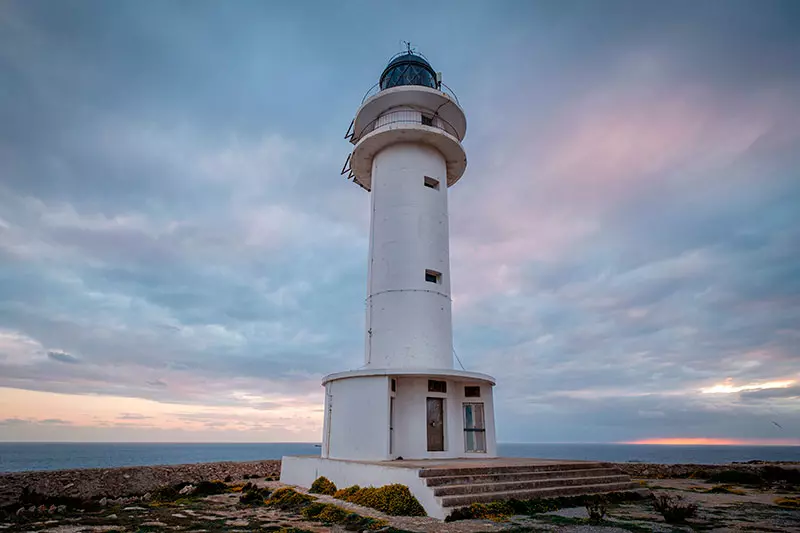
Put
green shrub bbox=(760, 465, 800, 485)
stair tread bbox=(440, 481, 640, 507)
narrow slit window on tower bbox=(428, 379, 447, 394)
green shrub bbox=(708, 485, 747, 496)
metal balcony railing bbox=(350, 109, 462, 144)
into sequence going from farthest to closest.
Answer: metal balcony railing bbox=(350, 109, 462, 144), green shrub bbox=(760, 465, 800, 485), narrow slit window on tower bbox=(428, 379, 447, 394), green shrub bbox=(708, 485, 747, 496), stair tread bbox=(440, 481, 640, 507)

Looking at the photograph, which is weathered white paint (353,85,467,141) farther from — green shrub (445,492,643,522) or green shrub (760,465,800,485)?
green shrub (760,465,800,485)

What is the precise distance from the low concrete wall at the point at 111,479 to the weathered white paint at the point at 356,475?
22.0ft

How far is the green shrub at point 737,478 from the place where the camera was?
13898mm

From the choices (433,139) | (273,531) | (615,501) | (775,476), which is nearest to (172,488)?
(273,531)

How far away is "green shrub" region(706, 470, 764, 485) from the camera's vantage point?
45.6 ft

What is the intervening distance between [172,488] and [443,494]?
25.9 feet

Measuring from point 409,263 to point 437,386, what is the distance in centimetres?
382

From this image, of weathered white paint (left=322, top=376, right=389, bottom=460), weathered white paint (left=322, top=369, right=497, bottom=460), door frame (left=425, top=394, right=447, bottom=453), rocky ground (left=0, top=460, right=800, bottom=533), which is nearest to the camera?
rocky ground (left=0, top=460, right=800, bottom=533)

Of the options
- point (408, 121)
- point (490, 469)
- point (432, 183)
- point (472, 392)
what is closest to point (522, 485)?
point (490, 469)

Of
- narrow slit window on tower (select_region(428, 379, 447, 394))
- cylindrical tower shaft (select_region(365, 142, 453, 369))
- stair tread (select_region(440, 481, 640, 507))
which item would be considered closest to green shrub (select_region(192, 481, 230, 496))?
cylindrical tower shaft (select_region(365, 142, 453, 369))

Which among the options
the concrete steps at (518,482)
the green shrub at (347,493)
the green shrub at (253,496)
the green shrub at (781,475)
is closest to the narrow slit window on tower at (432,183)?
the concrete steps at (518,482)

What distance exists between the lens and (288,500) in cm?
1084

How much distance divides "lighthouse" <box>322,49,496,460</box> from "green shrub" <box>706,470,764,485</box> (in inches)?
271

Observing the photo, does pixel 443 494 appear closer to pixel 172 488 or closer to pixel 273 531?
pixel 273 531
